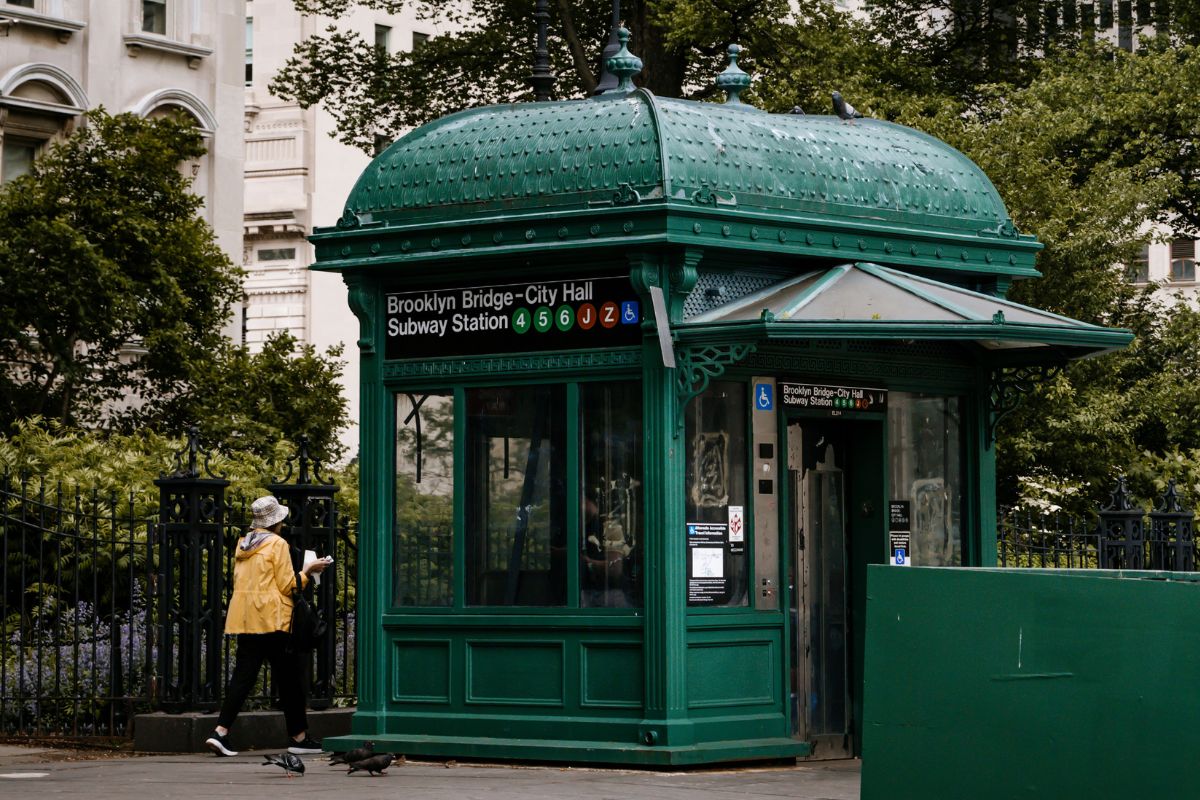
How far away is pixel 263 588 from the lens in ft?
43.0

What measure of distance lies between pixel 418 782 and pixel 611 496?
2.06m

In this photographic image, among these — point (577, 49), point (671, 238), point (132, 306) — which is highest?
point (577, 49)

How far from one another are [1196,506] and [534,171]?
1452 centimetres

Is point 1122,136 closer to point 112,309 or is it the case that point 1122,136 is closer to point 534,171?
point 112,309

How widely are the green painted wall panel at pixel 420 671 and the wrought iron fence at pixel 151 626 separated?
1.67 meters

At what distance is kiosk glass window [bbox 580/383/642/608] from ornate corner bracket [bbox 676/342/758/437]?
288mm

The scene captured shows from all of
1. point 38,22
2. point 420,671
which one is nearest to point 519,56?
point 38,22

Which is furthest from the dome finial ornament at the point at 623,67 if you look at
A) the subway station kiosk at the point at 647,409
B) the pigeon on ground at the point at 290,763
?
the pigeon on ground at the point at 290,763

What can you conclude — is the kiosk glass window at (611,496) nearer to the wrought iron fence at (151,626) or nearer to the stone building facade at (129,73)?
the wrought iron fence at (151,626)

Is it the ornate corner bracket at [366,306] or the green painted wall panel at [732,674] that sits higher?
the ornate corner bracket at [366,306]

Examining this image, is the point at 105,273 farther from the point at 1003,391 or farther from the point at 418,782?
the point at 418,782

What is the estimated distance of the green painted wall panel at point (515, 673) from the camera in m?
12.4

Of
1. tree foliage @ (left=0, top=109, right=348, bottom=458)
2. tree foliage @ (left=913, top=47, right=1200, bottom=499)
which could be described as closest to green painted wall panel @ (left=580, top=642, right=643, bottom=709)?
tree foliage @ (left=913, top=47, right=1200, bottom=499)

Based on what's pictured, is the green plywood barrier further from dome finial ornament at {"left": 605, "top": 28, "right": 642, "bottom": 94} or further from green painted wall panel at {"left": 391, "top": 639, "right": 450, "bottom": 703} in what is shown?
dome finial ornament at {"left": 605, "top": 28, "right": 642, "bottom": 94}
